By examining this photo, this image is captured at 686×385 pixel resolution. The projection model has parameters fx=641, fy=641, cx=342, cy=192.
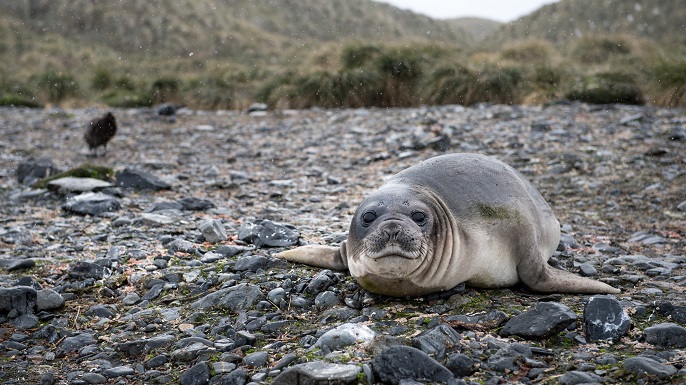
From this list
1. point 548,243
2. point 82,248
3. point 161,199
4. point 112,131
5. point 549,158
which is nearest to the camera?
point 548,243

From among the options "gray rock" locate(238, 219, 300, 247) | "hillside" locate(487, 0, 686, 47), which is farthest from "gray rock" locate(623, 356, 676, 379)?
"hillside" locate(487, 0, 686, 47)

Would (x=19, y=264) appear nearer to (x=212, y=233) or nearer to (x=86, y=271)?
(x=86, y=271)

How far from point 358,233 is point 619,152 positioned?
19.9ft

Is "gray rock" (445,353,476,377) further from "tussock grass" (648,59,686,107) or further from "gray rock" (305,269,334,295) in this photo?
"tussock grass" (648,59,686,107)

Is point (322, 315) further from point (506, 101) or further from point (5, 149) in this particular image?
point (506, 101)

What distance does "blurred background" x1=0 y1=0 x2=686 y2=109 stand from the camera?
549 inches

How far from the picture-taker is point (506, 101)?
13688 millimetres

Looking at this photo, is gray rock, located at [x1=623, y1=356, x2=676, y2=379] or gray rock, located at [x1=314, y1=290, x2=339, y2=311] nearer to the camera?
gray rock, located at [x1=623, y1=356, x2=676, y2=379]

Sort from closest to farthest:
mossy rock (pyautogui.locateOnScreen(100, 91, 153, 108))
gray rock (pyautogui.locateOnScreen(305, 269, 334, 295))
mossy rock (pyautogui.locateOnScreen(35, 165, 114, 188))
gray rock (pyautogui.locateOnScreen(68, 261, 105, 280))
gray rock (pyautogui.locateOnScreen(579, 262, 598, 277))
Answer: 1. gray rock (pyautogui.locateOnScreen(305, 269, 334, 295))
2. gray rock (pyautogui.locateOnScreen(579, 262, 598, 277))
3. gray rock (pyautogui.locateOnScreen(68, 261, 105, 280))
4. mossy rock (pyautogui.locateOnScreen(35, 165, 114, 188))
5. mossy rock (pyautogui.locateOnScreen(100, 91, 153, 108))

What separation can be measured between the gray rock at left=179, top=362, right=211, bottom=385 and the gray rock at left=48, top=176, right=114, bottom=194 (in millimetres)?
4533

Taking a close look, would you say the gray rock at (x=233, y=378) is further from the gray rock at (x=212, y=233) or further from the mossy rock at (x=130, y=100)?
the mossy rock at (x=130, y=100)

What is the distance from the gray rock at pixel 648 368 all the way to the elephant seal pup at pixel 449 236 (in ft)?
3.14

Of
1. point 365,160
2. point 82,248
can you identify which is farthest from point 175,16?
point 82,248

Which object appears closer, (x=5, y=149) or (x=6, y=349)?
(x=6, y=349)
